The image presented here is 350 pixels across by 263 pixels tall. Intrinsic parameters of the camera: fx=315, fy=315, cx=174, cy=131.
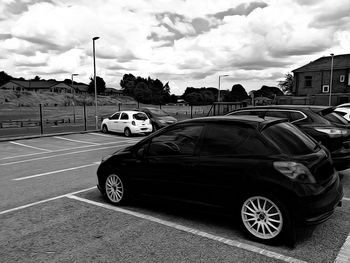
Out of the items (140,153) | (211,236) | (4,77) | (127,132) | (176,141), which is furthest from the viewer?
(4,77)

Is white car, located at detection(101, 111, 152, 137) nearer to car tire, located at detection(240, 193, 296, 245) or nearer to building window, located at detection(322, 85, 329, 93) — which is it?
car tire, located at detection(240, 193, 296, 245)

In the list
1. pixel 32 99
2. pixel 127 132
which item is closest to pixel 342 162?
pixel 127 132

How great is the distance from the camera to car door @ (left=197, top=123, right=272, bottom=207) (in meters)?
3.75

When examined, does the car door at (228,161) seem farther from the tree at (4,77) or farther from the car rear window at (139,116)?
the tree at (4,77)

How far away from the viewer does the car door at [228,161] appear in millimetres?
3750

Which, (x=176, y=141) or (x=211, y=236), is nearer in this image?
(x=211, y=236)

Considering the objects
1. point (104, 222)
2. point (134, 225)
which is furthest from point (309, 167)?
point (104, 222)

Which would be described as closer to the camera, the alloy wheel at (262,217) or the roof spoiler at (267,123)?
the alloy wheel at (262,217)

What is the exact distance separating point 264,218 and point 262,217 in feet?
0.08

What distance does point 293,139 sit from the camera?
159 inches

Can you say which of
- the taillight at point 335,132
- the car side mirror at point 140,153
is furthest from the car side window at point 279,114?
the car side mirror at point 140,153

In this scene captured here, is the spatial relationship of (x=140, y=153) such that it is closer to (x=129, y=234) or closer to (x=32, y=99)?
(x=129, y=234)

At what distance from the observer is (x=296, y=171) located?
3510 mm

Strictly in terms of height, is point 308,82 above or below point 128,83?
below
